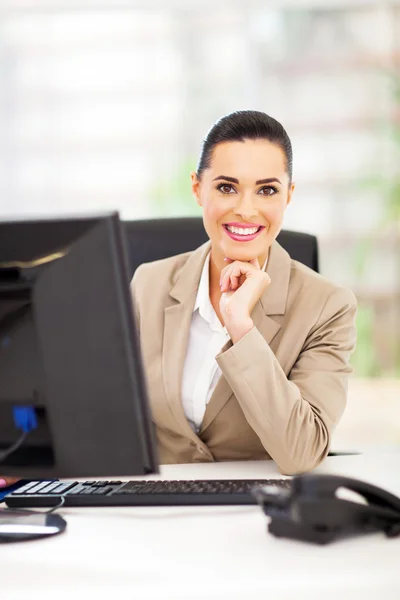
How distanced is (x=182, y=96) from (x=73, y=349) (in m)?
3.83

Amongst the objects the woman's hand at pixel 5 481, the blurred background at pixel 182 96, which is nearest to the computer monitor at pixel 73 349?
the woman's hand at pixel 5 481

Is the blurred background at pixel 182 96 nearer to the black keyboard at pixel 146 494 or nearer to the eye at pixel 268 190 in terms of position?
the eye at pixel 268 190

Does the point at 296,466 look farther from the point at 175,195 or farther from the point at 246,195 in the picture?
the point at 175,195

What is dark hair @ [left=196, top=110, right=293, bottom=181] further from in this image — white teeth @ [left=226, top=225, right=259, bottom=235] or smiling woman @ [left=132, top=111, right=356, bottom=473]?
white teeth @ [left=226, top=225, right=259, bottom=235]

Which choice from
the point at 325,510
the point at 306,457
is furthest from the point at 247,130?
the point at 325,510

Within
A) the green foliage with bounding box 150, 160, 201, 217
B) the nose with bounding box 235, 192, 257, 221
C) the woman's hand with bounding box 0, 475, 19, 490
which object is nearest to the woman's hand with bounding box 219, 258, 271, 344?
the nose with bounding box 235, 192, 257, 221

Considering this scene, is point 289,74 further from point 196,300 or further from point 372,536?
point 372,536

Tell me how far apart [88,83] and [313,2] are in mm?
1342

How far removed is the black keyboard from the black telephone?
18cm

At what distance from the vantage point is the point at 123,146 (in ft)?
15.5

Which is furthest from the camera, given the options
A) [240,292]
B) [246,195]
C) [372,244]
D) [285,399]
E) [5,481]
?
[372,244]

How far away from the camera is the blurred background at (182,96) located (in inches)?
183

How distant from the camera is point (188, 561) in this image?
100cm

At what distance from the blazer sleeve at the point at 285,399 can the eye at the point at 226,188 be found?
15.8 inches
